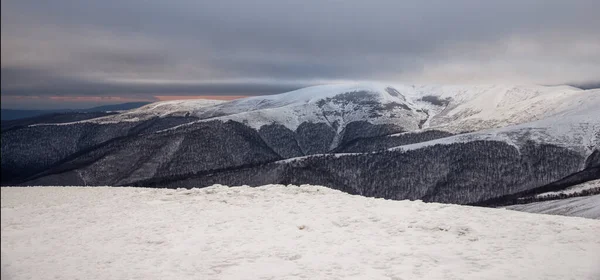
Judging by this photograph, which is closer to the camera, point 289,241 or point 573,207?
point 289,241

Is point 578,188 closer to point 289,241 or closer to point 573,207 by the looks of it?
point 573,207

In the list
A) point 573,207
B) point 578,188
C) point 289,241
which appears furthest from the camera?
point 578,188

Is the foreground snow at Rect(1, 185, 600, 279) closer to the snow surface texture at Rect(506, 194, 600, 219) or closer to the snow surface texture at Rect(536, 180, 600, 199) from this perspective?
the snow surface texture at Rect(506, 194, 600, 219)

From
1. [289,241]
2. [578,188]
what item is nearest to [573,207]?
[578,188]

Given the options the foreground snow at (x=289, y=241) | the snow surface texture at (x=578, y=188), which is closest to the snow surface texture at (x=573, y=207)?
the snow surface texture at (x=578, y=188)

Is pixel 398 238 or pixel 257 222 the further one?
pixel 257 222

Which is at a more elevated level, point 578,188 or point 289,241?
point 289,241

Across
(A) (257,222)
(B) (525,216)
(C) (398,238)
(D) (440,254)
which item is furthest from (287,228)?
(B) (525,216)

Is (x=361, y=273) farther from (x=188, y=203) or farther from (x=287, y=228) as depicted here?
(x=188, y=203)
